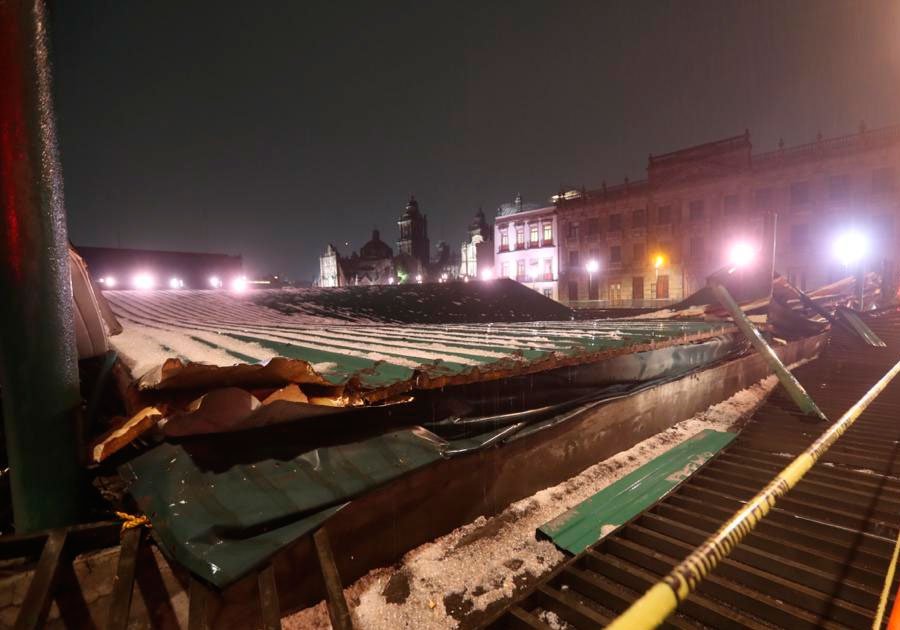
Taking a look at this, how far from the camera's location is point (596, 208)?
4231 cm

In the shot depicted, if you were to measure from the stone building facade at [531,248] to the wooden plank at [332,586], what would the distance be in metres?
43.0

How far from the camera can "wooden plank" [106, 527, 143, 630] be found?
82.4 inches

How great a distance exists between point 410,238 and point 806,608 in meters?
88.7

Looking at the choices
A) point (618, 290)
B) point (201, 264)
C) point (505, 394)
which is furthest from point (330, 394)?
point (201, 264)

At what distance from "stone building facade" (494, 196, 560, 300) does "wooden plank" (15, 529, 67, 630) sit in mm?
43942

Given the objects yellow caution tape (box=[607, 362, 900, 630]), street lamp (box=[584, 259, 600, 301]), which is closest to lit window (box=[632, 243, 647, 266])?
street lamp (box=[584, 259, 600, 301])

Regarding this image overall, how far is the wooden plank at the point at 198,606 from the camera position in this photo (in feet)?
7.30

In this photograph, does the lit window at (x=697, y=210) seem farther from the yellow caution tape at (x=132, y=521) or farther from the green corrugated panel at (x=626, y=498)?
the yellow caution tape at (x=132, y=521)

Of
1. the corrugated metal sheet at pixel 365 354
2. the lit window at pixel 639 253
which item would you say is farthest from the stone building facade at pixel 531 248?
the corrugated metal sheet at pixel 365 354

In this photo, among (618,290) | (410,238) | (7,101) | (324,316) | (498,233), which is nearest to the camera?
(7,101)

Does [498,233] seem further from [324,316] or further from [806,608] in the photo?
[806,608]

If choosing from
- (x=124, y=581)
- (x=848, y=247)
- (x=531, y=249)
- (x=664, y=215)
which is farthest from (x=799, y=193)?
(x=124, y=581)

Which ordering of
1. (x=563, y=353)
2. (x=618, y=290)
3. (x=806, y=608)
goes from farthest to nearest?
(x=618, y=290), (x=563, y=353), (x=806, y=608)

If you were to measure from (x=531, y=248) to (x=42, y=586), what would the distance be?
49017mm
